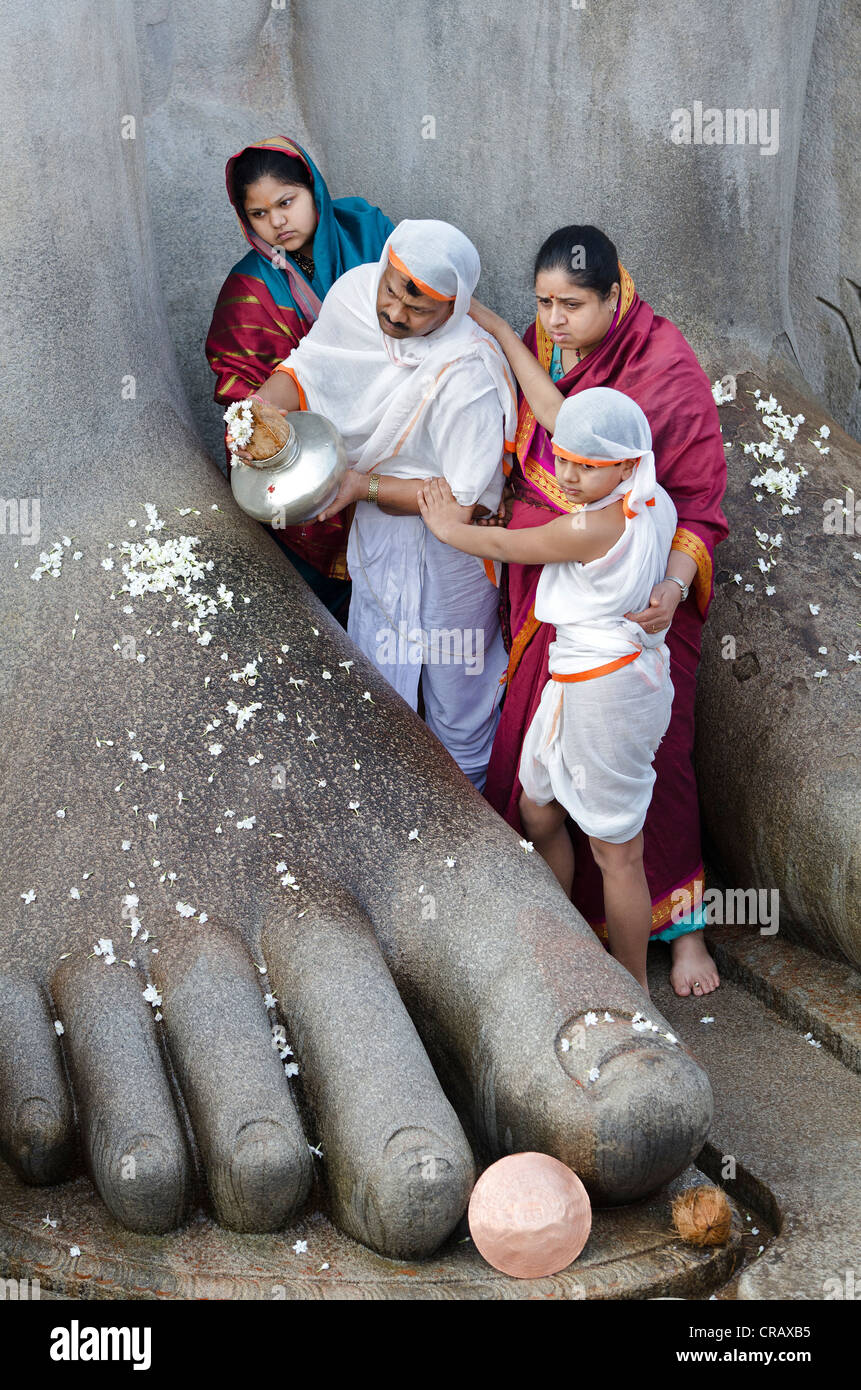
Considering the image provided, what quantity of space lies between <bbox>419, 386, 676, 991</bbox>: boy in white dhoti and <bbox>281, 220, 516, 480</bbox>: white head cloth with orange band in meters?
0.20

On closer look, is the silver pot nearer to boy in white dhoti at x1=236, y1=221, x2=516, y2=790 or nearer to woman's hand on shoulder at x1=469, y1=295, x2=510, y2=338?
boy in white dhoti at x1=236, y1=221, x2=516, y2=790

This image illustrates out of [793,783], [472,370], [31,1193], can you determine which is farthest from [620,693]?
[31,1193]

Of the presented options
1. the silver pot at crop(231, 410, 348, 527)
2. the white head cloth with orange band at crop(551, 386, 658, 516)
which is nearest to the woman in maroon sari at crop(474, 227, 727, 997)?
the white head cloth with orange band at crop(551, 386, 658, 516)

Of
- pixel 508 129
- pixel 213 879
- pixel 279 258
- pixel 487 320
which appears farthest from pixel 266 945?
pixel 508 129

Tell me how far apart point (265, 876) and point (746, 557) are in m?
1.11

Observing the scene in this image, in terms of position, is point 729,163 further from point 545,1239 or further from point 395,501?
point 545,1239

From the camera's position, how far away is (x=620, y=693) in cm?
230

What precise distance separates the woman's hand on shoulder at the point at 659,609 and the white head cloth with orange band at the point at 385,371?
0.38 m

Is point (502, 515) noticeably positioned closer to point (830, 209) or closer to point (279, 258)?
point (279, 258)

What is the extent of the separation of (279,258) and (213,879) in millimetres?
1189

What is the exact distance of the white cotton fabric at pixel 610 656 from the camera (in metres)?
2.21

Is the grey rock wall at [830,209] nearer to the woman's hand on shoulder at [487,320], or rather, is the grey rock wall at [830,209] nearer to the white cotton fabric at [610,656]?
the woman's hand on shoulder at [487,320]

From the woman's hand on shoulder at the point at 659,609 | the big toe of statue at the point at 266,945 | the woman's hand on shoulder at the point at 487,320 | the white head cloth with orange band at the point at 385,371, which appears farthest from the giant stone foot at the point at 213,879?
the woman's hand on shoulder at the point at 487,320

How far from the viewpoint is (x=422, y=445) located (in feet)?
8.46
